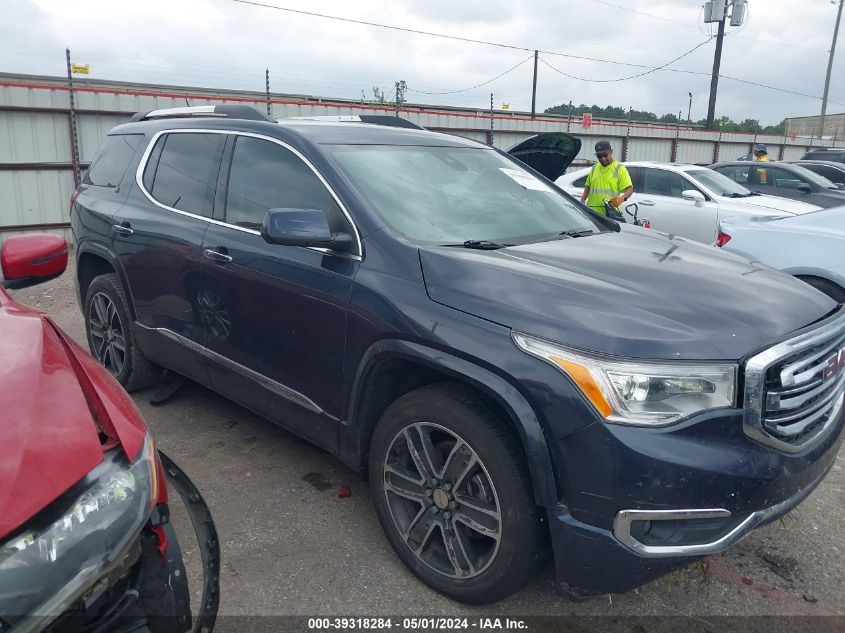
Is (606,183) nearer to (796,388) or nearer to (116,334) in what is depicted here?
(116,334)

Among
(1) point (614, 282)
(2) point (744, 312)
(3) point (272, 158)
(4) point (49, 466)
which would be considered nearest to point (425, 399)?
(1) point (614, 282)

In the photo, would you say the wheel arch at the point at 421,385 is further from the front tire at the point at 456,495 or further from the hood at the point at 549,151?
the hood at the point at 549,151

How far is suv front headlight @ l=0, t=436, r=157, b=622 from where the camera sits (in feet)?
4.50

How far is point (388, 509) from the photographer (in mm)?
2834

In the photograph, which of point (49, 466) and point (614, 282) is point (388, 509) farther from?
point (49, 466)

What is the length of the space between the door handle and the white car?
19.7 ft

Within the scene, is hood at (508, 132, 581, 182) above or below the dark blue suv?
above

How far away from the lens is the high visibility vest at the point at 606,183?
27.2ft

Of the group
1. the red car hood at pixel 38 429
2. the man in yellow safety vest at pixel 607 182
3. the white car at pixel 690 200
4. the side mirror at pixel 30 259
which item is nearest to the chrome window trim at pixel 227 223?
the side mirror at pixel 30 259

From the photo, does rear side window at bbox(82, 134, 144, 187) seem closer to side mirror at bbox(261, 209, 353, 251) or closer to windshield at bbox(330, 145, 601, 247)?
windshield at bbox(330, 145, 601, 247)

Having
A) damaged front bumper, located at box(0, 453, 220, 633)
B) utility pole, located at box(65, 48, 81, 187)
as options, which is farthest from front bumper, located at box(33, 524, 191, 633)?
utility pole, located at box(65, 48, 81, 187)

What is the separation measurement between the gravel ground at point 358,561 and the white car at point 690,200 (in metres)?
5.68

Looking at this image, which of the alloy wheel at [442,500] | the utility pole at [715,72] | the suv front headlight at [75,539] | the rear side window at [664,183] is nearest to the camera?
the suv front headlight at [75,539]

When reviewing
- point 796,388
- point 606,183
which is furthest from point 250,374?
point 606,183
